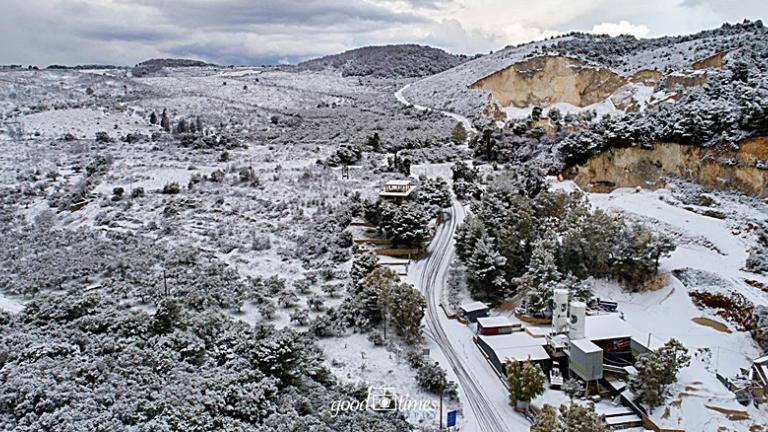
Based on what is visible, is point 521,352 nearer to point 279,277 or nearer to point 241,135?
A: point 279,277

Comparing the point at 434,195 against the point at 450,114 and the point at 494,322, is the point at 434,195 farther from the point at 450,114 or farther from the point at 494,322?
the point at 450,114

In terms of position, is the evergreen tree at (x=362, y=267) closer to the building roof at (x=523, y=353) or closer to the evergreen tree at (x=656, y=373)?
the building roof at (x=523, y=353)

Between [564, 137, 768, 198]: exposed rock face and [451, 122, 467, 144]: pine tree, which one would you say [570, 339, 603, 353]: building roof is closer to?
[564, 137, 768, 198]: exposed rock face

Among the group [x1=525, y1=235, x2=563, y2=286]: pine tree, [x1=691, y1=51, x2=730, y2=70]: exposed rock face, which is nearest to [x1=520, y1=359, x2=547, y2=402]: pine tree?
[x1=525, y1=235, x2=563, y2=286]: pine tree

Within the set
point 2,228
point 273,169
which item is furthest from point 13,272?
point 273,169

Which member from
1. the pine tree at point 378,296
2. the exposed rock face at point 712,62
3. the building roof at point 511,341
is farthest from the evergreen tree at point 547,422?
the exposed rock face at point 712,62
